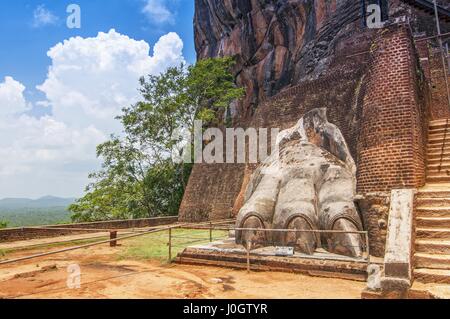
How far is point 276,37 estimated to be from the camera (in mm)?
27656

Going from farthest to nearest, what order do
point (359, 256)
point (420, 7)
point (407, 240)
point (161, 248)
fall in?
point (420, 7)
point (161, 248)
point (359, 256)
point (407, 240)

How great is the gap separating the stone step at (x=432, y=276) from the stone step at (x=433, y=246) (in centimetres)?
44

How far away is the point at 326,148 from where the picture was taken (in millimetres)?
9992

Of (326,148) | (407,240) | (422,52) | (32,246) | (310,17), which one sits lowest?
(32,246)

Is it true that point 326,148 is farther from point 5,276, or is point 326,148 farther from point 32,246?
point 32,246

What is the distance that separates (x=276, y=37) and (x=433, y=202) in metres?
23.7

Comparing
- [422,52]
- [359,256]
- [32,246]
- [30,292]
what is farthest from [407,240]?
[32,246]

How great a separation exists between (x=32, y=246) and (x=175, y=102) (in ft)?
48.0

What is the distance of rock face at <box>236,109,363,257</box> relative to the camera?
7.66 meters

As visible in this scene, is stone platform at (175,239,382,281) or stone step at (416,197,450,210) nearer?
stone step at (416,197,450,210)

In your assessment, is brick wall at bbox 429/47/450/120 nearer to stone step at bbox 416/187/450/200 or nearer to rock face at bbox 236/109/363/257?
rock face at bbox 236/109/363/257

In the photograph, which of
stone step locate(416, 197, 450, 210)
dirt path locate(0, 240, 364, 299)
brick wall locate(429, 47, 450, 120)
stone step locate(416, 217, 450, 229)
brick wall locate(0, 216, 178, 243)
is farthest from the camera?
Result: brick wall locate(0, 216, 178, 243)

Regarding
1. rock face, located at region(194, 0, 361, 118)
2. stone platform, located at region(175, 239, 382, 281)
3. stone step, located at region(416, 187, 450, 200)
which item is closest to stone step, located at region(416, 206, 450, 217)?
stone step, located at region(416, 187, 450, 200)

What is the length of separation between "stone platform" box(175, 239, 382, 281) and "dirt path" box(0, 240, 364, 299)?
189mm
